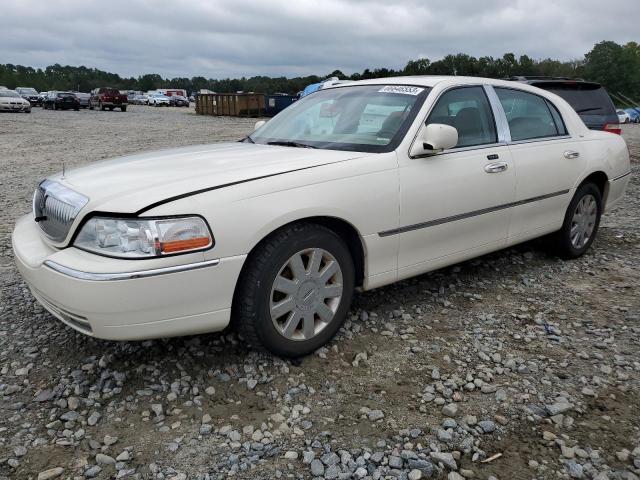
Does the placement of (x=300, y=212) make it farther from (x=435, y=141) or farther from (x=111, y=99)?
(x=111, y=99)

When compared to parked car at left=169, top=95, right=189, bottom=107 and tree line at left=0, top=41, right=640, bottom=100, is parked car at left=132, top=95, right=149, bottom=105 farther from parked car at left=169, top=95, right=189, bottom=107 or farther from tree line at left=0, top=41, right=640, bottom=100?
tree line at left=0, top=41, right=640, bottom=100

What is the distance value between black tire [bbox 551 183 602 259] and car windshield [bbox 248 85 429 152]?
1.93 meters

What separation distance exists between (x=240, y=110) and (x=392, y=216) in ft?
102

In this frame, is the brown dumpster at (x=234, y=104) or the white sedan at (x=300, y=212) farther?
the brown dumpster at (x=234, y=104)

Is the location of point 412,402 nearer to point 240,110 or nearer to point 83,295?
point 83,295

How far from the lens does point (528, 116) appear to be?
434cm

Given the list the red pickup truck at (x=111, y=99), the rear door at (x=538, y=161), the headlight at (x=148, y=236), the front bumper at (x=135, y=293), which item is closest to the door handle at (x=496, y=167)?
the rear door at (x=538, y=161)

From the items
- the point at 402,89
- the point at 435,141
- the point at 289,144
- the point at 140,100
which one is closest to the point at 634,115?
the point at 402,89

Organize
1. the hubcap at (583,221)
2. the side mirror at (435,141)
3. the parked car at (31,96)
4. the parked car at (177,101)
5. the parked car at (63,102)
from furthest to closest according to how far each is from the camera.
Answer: the parked car at (177,101), the parked car at (31,96), the parked car at (63,102), the hubcap at (583,221), the side mirror at (435,141)

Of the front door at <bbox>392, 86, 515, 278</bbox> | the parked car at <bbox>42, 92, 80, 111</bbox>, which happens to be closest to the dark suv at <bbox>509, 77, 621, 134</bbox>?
the front door at <bbox>392, 86, 515, 278</bbox>

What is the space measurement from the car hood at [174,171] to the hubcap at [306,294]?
19.9 inches

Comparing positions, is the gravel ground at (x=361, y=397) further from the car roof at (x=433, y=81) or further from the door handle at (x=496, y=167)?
the car roof at (x=433, y=81)

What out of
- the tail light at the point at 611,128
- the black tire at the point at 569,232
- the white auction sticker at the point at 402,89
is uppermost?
the white auction sticker at the point at 402,89

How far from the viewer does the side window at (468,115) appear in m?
3.66
